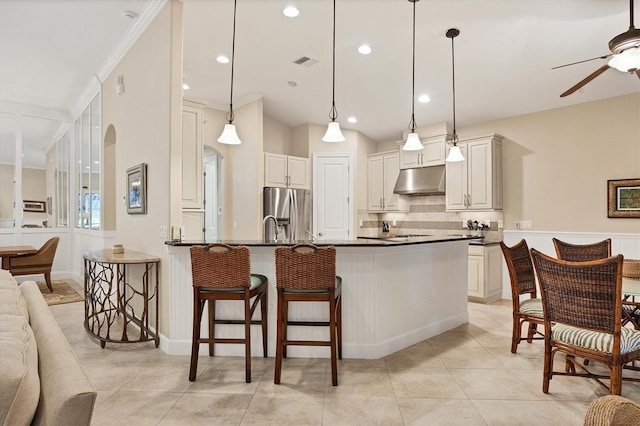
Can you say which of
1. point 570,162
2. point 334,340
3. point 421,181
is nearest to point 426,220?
point 421,181

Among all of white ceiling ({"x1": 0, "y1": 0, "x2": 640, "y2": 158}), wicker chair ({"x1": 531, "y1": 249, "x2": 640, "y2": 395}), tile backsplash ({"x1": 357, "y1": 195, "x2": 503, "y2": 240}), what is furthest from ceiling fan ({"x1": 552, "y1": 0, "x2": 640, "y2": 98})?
tile backsplash ({"x1": 357, "y1": 195, "x2": 503, "y2": 240})

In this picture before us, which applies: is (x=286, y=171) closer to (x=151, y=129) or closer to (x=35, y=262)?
(x=151, y=129)

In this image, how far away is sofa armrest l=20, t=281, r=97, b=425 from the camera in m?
0.83

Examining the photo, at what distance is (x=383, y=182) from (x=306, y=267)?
14.5 ft

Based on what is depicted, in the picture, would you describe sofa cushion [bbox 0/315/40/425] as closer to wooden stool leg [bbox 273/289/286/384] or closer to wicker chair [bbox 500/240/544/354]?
wooden stool leg [bbox 273/289/286/384]

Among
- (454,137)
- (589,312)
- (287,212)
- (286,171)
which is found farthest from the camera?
(286,171)

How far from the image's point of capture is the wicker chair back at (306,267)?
2.49 meters

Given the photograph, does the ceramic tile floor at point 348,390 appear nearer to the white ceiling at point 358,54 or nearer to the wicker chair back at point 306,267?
the wicker chair back at point 306,267

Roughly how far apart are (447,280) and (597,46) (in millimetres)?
2887

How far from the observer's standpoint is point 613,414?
2.87 feet

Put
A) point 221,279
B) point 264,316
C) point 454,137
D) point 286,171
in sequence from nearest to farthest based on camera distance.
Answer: point 221,279, point 264,316, point 454,137, point 286,171

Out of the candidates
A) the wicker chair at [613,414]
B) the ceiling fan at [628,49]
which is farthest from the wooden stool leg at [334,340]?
the ceiling fan at [628,49]

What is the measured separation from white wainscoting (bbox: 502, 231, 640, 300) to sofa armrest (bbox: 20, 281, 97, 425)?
5.52 meters

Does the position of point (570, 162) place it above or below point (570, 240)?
above
